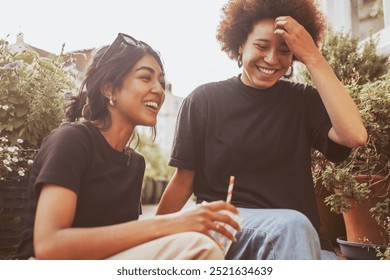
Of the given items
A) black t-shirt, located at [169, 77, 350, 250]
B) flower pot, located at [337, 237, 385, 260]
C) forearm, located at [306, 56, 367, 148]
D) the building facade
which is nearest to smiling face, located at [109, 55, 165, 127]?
black t-shirt, located at [169, 77, 350, 250]

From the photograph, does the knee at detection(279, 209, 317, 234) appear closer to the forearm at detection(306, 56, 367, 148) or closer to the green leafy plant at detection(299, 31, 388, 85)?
the forearm at detection(306, 56, 367, 148)

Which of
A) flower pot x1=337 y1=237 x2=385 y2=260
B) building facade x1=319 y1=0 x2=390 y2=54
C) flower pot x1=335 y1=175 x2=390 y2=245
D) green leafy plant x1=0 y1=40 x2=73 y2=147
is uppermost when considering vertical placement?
building facade x1=319 y1=0 x2=390 y2=54

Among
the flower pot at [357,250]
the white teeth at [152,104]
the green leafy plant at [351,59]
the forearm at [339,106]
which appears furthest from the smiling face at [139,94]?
the green leafy plant at [351,59]

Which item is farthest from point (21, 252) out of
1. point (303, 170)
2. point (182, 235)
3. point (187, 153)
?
point (303, 170)

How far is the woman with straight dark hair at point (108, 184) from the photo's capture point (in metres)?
0.86

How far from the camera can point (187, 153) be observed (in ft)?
3.86

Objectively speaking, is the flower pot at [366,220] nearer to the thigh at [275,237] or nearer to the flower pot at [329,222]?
the flower pot at [329,222]

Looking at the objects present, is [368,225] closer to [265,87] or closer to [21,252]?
[265,87]

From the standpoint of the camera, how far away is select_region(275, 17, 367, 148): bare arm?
43.6 inches

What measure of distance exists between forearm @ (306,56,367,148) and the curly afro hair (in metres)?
0.18

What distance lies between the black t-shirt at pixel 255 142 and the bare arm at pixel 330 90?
6cm

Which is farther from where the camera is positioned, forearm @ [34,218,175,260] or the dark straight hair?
the dark straight hair

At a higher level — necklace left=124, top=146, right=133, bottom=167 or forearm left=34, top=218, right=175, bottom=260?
necklace left=124, top=146, right=133, bottom=167

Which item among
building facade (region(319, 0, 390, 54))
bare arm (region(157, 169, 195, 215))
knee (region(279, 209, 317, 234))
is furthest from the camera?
building facade (region(319, 0, 390, 54))
